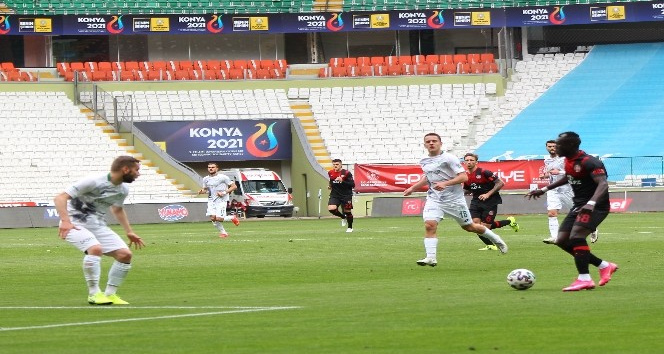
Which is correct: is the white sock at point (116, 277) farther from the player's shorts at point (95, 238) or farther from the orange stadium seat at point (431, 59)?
the orange stadium seat at point (431, 59)

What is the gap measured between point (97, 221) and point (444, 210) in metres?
8.07

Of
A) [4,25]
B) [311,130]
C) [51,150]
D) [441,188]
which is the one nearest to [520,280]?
[441,188]

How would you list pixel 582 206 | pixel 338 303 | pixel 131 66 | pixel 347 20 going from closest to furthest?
1. pixel 338 303
2. pixel 582 206
3. pixel 131 66
4. pixel 347 20

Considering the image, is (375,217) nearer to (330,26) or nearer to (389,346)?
(330,26)

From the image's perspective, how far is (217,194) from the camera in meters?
37.3

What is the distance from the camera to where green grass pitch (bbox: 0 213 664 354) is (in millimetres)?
10984

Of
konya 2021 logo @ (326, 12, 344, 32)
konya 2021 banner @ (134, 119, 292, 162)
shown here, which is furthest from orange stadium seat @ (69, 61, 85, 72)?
konya 2021 logo @ (326, 12, 344, 32)

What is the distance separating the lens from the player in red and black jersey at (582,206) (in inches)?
630

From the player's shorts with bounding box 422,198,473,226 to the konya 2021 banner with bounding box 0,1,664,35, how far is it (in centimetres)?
4298

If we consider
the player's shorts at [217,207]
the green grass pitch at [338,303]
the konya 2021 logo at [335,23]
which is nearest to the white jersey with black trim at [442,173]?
the green grass pitch at [338,303]

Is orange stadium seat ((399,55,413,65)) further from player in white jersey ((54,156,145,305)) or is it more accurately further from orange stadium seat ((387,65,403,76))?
player in white jersey ((54,156,145,305))

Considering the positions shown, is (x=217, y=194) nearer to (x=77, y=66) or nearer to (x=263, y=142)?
(x=263, y=142)

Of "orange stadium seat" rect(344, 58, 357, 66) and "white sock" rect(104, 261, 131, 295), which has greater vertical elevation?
"orange stadium seat" rect(344, 58, 357, 66)

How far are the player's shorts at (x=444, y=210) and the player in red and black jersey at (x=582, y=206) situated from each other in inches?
217
